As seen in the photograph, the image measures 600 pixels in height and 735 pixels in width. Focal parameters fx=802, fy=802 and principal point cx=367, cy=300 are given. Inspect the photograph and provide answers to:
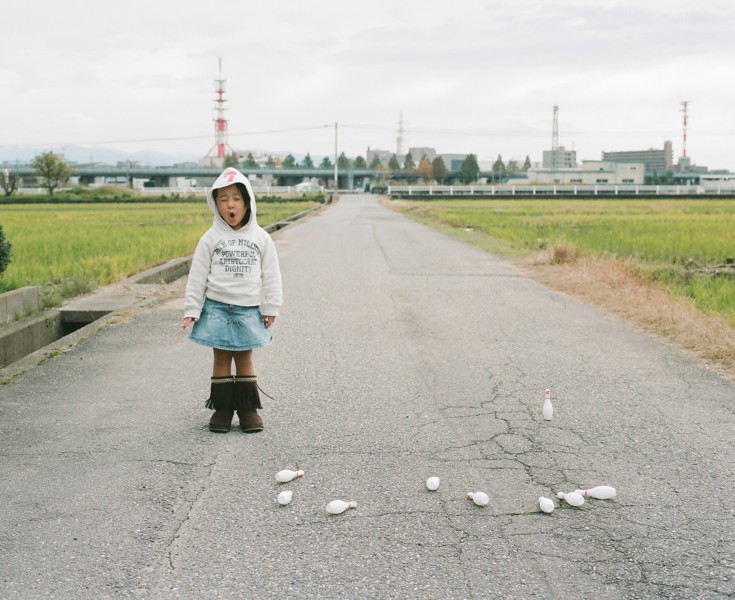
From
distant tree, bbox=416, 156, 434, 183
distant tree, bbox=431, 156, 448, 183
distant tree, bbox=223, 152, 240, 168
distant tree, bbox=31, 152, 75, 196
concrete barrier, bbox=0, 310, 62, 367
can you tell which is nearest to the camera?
concrete barrier, bbox=0, 310, 62, 367

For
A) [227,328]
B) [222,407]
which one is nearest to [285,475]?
[222,407]

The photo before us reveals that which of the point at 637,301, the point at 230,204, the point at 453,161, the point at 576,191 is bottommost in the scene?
the point at 637,301

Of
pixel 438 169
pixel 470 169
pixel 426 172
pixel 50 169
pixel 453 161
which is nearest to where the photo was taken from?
pixel 50 169

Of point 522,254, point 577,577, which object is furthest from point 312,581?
point 522,254

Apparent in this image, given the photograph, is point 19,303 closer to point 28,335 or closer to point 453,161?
point 28,335

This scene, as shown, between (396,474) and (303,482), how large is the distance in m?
0.43

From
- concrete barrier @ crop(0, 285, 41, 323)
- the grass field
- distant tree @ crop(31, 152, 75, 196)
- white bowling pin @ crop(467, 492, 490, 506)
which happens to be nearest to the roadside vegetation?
white bowling pin @ crop(467, 492, 490, 506)

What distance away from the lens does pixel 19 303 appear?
795 cm

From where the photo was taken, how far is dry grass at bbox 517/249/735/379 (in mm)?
6426

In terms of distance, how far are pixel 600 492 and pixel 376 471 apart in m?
1.01

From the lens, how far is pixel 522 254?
50.5ft

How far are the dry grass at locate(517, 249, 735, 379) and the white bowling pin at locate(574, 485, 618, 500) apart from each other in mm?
2771

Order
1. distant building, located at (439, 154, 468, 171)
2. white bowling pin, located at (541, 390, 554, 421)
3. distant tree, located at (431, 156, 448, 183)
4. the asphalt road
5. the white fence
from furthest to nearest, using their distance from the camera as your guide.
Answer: distant building, located at (439, 154, 468, 171), distant tree, located at (431, 156, 448, 183), the white fence, white bowling pin, located at (541, 390, 554, 421), the asphalt road

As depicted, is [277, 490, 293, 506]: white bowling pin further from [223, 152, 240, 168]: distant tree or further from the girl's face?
[223, 152, 240, 168]: distant tree
